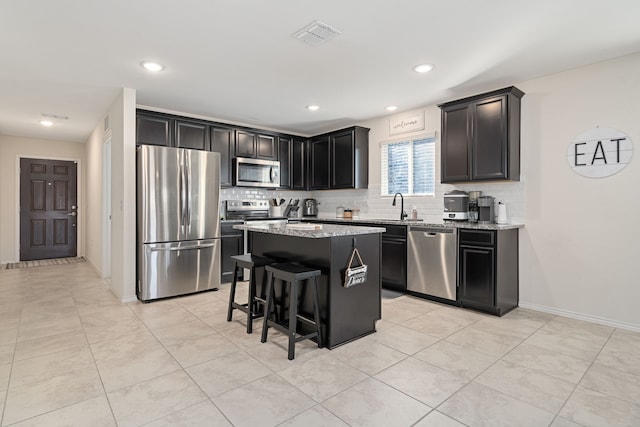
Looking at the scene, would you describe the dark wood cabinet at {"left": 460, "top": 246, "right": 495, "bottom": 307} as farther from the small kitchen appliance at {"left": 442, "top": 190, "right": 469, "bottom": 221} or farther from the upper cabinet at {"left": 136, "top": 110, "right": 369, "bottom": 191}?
the upper cabinet at {"left": 136, "top": 110, "right": 369, "bottom": 191}

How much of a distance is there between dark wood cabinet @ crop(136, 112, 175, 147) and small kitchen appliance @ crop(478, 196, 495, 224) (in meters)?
4.05

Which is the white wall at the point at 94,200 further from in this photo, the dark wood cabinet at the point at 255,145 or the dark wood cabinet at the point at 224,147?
the dark wood cabinet at the point at 255,145

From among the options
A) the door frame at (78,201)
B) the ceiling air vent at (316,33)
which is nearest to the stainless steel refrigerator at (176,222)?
the ceiling air vent at (316,33)

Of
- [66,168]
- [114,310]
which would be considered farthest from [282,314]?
[66,168]

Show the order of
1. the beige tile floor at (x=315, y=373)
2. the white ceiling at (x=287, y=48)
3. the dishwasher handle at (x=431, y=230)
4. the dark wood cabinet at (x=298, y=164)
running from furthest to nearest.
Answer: the dark wood cabinet at (x=298, y=164) → the dishwasher handle at (x=431, y=230) → the white ceiling at (x=287, y=48) → the beige tile floor at (x=315, y=373)

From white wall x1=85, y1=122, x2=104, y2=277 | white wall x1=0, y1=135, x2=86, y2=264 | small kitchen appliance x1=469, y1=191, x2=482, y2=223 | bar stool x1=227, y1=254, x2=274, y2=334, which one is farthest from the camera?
white wall x1=0, y1=135, x2=86, y2=264

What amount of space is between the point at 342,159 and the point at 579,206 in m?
3.23

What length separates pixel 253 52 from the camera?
10.0 feet

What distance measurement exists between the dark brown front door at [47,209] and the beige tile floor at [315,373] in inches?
161

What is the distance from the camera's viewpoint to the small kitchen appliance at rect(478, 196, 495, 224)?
3.96 meters

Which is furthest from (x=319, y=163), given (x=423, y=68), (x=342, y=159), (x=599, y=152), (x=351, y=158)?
(x=599, y=152)

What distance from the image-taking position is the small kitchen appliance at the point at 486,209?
3.96 meters

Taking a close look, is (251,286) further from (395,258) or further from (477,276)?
(477,276)

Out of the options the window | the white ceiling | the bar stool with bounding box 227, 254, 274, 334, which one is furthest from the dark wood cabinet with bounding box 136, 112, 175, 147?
the window
